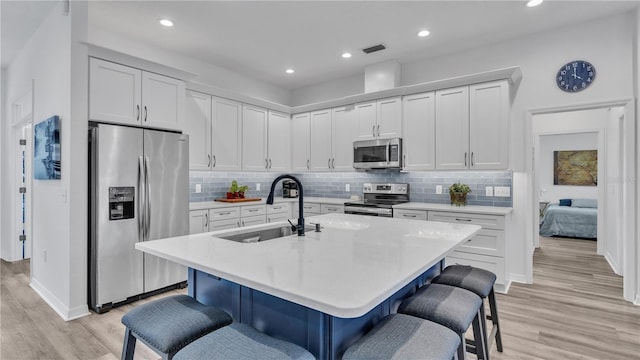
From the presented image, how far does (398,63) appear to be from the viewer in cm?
452

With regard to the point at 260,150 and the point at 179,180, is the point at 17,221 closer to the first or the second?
the point at 179,180

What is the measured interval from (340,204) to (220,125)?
1977mm

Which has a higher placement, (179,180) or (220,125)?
(220,125)

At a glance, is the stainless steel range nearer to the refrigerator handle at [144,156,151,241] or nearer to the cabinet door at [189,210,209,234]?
the cabinet door at [189,210,209,234]

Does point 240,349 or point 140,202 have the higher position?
point 140,202

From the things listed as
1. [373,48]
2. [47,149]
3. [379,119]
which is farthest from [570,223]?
[47,149]

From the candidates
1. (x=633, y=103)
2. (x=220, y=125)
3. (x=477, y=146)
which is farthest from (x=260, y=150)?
(x=633, y=103)

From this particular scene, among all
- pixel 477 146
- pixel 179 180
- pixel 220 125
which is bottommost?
pixel 179 180

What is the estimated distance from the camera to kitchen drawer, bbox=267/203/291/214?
4.71 meters

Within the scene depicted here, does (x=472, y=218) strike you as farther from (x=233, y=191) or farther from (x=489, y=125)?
(x=233, y=191)

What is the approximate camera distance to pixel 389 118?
4414 mm

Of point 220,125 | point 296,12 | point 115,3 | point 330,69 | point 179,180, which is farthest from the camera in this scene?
point 330,69

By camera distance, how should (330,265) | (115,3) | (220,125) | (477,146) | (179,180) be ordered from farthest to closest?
(220,125)
(477,146)
(179,180)
(115,3)
(330,265)

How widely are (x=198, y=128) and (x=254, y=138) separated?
36.9 inches
